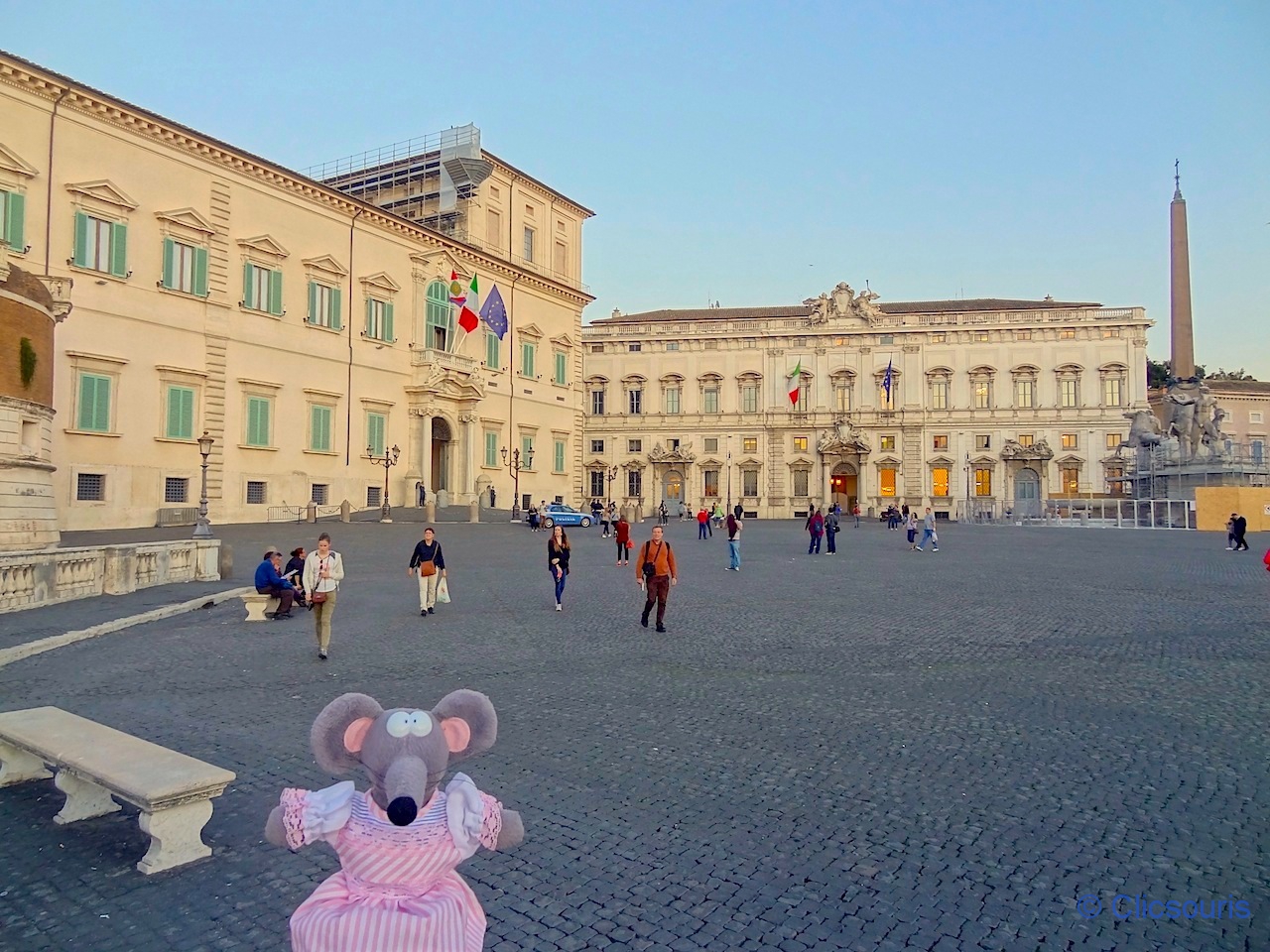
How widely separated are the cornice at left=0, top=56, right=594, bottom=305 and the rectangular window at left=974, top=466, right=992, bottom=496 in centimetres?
3527

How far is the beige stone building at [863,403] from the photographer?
58.0m

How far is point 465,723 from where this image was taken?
2.29m

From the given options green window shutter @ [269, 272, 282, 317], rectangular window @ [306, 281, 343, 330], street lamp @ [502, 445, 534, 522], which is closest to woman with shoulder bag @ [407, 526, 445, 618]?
green window shutter @ [269, 272, 282, 317]

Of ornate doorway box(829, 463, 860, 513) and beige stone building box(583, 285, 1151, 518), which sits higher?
beige stone building box(583, 285, 1151, 518)

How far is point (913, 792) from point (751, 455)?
5837 centimetres

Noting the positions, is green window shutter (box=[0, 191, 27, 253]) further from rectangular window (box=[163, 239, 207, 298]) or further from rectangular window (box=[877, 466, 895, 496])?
rectangular window (box=[877, 466, 895, 496])

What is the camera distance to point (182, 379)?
2888 centimetres

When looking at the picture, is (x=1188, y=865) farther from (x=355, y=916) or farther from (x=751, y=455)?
(x=751, y=455)

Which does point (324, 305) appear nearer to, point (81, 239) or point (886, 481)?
point (81, 239)

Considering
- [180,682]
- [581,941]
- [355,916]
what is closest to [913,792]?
[581,941]

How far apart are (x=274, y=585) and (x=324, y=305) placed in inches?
1011

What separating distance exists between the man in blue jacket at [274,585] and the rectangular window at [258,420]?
21172 mm

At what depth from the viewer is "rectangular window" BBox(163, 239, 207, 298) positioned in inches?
1128

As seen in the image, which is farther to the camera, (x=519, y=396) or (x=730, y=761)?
(x=519, y=396)
